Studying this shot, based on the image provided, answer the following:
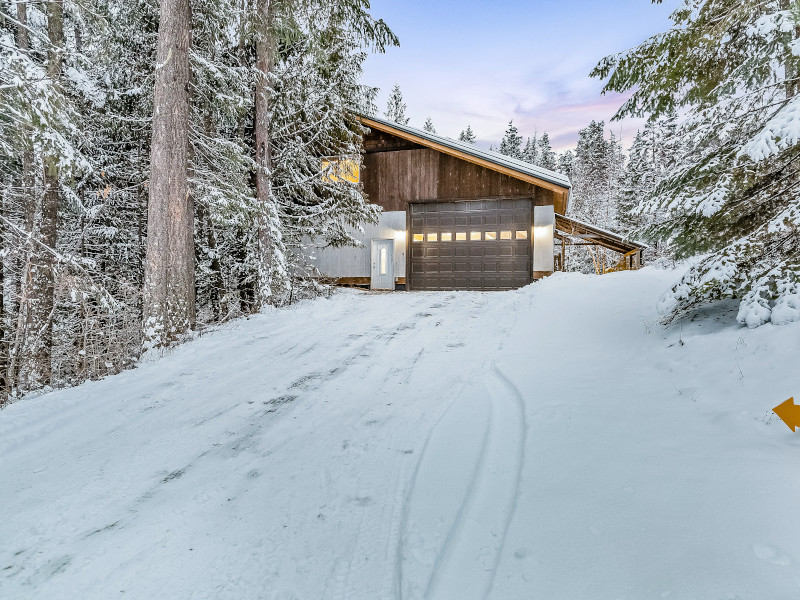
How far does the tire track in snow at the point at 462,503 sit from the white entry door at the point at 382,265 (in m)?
10.7

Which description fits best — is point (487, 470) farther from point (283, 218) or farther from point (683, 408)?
point (283, 218)

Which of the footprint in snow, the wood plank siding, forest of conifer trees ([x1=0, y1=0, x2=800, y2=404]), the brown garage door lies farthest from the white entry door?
the footprint in snow

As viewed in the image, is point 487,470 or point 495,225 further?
point 495,225

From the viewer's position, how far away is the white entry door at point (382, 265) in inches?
534

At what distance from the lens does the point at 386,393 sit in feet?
11.3

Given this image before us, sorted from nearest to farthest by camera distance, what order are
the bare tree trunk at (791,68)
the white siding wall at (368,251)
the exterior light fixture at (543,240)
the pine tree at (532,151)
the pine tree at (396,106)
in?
the bare tree trunk at (791,68) → the exterior light fixture at (543,240) → the white siding wall at (368,251) → the pine tree at (396,106) → the pine tree at (532,151)

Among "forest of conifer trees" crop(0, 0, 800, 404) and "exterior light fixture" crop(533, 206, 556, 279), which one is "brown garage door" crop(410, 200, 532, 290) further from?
"forest of conifer trees" crop(0, 0, 800, 404)

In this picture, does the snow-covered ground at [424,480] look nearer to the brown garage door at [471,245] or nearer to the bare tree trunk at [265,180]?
the bare tree trunk at [265,180]

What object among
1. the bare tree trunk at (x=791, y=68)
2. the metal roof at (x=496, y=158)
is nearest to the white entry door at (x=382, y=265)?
the metal roof at (x=496, y=158)

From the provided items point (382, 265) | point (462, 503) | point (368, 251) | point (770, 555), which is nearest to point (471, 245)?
point (382, 265)

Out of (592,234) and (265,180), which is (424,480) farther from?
(592,234)

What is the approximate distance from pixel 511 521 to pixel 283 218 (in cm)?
921

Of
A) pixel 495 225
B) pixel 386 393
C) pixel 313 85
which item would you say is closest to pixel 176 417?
pixel 386 393

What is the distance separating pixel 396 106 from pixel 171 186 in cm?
3744
